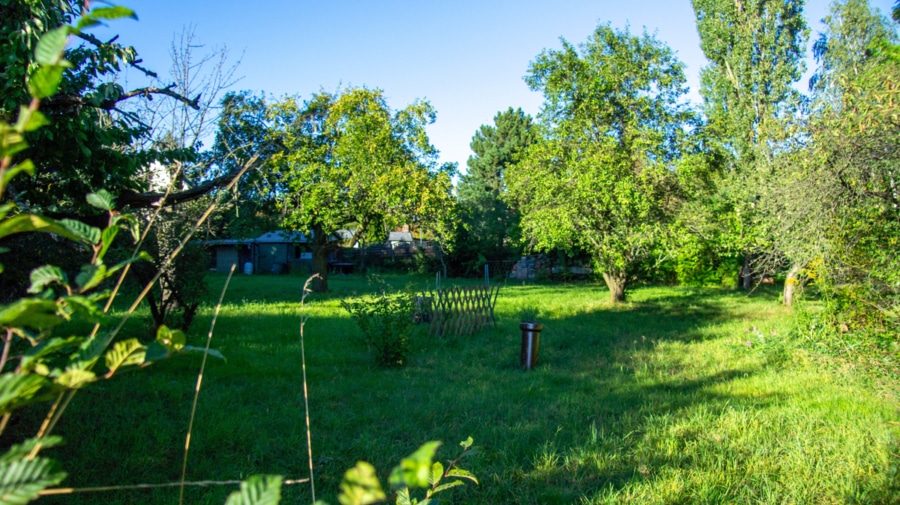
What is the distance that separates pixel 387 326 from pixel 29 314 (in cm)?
737

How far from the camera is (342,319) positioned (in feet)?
41.9

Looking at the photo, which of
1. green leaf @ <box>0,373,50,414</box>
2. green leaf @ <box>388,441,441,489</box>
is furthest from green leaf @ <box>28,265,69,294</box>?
green leaf @ <box>388,441,441,489</box>

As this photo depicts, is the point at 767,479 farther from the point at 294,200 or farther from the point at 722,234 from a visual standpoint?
the point at 294,200

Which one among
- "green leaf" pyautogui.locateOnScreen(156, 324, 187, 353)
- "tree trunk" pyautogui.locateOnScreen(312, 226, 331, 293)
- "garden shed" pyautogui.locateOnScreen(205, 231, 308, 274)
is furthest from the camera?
"garden shed" pyautogui.locateOnScreen(205, 231, 308, 274)

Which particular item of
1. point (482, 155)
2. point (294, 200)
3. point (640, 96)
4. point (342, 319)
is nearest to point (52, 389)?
point (342, 319)

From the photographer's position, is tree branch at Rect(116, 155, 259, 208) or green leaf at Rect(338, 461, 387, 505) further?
tree branch at Rect(116, 155, 259, 208)

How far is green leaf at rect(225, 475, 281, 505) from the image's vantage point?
2.15 feet

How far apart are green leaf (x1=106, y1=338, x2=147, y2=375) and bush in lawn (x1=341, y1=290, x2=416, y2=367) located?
7.27 m

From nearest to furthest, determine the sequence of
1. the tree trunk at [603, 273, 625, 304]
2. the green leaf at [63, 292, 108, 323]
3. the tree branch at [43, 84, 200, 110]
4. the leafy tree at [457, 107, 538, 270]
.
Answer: the green leaf at [63, 292, 108, 323] < the tree branch at [43, 84, 200, 110] < the tree trunk at [603, 273, 625, 304] < the leafy tree at [457, 107, 538, 270]

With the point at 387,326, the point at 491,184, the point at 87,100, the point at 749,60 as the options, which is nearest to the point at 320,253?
the point at 387,326

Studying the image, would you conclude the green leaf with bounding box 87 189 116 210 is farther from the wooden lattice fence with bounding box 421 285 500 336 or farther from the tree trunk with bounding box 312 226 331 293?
the tree trunk with bounding box 312 226 331 293

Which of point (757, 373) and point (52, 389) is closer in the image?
point (52, 389)

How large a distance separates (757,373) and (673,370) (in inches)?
42.8

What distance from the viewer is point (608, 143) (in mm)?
14477
